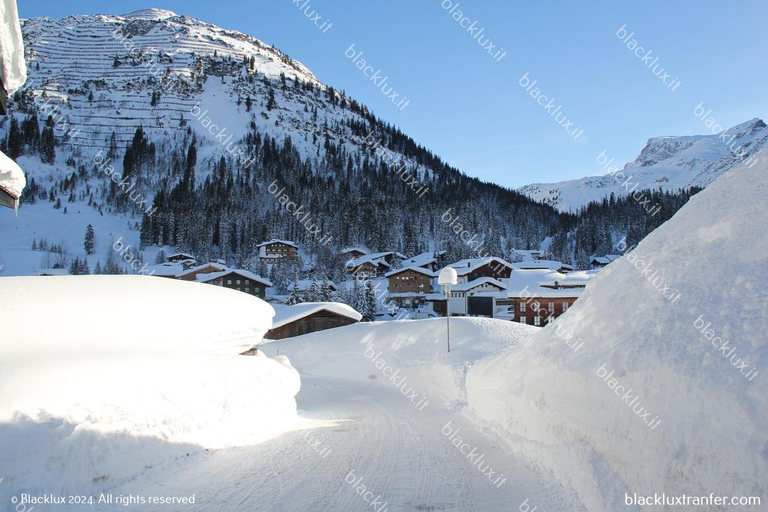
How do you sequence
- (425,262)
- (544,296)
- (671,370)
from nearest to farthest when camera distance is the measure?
(671,370), (544,296), (425,262)

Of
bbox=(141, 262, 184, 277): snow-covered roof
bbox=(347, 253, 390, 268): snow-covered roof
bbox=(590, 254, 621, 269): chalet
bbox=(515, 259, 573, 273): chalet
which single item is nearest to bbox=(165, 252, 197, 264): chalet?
bbox=(141, 262, 184, 277): snow-covered roof

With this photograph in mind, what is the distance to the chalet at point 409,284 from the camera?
2670 inches

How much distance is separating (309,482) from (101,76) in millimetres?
218178

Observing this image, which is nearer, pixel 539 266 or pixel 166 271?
pixel 539 266

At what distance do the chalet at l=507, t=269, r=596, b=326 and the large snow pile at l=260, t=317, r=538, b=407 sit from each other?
15.3 metres

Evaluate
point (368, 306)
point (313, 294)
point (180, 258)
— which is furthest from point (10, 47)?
point (180, 258)

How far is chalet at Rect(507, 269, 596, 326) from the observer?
35.9 metres

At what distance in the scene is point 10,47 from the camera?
4.85m

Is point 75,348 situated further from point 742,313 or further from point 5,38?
point 742,313

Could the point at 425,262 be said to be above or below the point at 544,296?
above

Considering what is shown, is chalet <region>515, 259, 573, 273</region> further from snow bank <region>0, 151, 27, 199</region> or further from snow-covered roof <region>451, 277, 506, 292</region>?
snow bank <region>0, 151, 27, 199</region>

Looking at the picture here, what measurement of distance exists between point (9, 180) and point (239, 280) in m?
59.7

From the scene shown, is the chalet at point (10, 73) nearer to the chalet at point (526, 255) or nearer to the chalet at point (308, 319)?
the chalet at point (308, 319)

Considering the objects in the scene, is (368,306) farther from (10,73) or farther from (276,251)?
(276,251)
